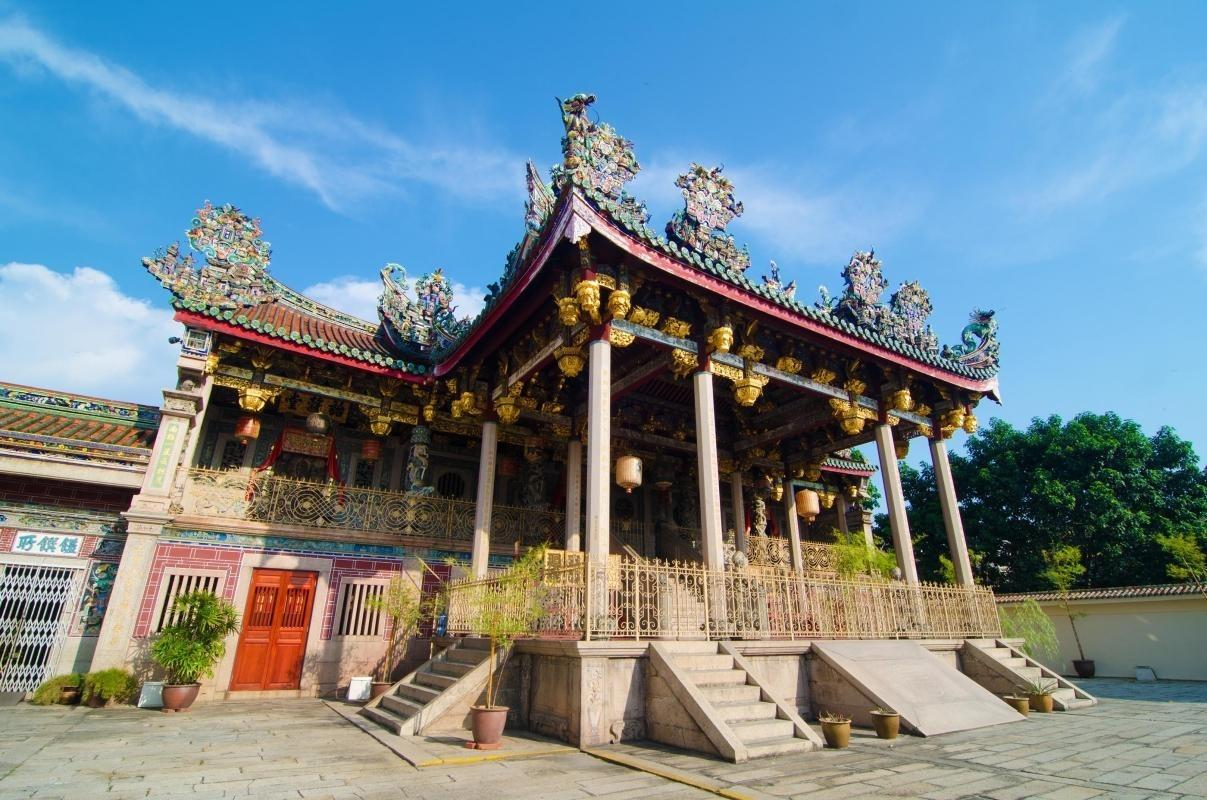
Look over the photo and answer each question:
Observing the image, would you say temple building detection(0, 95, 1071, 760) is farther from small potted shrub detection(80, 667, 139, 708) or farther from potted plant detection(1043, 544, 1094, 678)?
potted plant detection(1043, 544, 1094, 678)

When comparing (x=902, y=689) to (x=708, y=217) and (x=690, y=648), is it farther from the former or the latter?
(x=708, y=217)

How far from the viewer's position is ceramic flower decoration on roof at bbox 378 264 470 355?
1452 centimetres

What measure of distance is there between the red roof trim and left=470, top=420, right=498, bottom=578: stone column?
1.97m

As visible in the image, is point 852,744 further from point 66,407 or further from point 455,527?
point 66,407

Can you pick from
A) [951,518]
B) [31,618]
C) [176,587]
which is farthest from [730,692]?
[31,618]

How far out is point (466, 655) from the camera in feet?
32.0

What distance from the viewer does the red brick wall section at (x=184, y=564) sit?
10.8m

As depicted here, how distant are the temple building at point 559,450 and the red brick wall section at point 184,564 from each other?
35mm

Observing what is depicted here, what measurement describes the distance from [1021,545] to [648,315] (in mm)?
29097

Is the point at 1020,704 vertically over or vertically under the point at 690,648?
under

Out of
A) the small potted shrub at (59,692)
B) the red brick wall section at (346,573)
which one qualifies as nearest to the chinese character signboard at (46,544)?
the small potted shrub at (59,692)

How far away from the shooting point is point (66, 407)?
13.2 meters

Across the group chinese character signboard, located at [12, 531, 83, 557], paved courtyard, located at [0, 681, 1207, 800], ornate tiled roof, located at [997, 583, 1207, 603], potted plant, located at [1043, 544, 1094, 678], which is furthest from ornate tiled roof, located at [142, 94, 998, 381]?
potted plant, located at [1043, 544, 1094, 678]

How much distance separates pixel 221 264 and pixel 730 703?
12.7 metres
